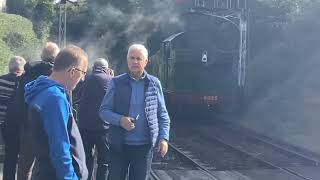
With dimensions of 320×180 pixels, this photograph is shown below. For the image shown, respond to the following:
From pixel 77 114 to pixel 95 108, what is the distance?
318 mm

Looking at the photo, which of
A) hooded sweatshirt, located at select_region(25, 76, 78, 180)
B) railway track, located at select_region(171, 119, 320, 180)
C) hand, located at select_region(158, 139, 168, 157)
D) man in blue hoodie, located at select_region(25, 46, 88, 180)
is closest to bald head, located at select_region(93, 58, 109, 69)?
hand, located at select_region(158, 139, 168, 157)

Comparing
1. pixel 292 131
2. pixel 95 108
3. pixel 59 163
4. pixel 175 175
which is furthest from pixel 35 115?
pixel 292 131

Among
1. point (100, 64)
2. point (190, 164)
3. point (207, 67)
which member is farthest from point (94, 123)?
point (207, 67)

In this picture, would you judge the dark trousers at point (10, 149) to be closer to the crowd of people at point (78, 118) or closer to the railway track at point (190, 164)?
the crowd of people at point (78, 118)

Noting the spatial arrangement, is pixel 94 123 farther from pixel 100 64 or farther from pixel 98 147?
pixel 100 64

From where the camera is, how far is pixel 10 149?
6.64 metres

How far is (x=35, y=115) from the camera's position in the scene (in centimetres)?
361

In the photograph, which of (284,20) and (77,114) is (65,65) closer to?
Result: (77,114)

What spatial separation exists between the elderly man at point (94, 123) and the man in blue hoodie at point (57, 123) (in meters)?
2.94

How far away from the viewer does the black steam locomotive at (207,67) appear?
64.6 ft

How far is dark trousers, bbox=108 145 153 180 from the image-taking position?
211 inches

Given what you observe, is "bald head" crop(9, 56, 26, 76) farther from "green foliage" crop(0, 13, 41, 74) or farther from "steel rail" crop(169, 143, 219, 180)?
"green foliage" crop(0, 13, 41, 74)

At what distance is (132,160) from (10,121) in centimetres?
165

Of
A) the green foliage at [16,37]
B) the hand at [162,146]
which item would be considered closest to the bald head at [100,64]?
the hand at [162,146]
